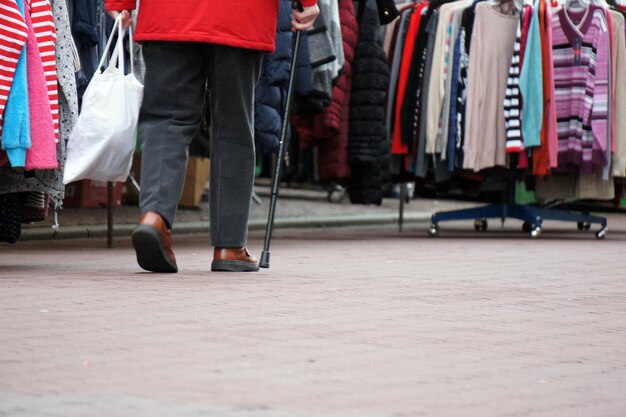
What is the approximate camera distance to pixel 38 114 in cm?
570

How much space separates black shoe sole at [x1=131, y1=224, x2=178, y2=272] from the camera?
5379mm

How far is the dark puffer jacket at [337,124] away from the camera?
9.51 m

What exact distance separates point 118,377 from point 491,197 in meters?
12.2

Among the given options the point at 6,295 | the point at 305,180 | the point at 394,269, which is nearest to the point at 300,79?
the point at 394,269

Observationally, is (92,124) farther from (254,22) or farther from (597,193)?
(597,193)

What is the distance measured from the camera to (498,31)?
9.90m

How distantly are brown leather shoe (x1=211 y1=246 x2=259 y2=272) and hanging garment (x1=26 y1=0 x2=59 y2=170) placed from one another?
803 millimetres

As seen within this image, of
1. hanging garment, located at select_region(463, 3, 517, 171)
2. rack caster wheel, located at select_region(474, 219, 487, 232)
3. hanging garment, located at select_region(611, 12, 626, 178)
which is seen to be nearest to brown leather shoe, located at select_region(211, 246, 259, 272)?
hanging garment, located at select_region(463, 3, 517, 171)

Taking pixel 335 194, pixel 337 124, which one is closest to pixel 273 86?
pixel 337 124

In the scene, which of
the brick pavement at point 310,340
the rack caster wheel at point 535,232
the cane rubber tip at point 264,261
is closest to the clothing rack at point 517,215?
the rack caster wheel at point 535,232

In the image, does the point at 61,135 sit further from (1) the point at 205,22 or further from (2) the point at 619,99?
(2) the point at 619,99

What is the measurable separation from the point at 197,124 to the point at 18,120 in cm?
75

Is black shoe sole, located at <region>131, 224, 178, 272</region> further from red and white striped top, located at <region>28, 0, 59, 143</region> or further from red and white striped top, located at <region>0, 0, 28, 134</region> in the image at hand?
red and white striped top, located at <region>0, 0, 28, 134</region>

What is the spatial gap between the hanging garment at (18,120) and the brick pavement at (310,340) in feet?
→ 1.69
